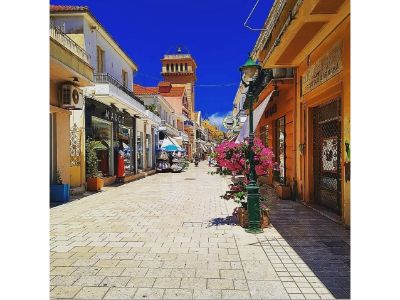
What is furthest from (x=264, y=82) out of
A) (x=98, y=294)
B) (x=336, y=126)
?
(x=98, y=294)

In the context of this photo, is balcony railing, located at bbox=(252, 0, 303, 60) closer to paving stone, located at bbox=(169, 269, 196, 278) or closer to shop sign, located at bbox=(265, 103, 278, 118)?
shop sign, located at bbox=(265, 103, 278, 118)

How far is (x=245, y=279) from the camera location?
4156 millimetres

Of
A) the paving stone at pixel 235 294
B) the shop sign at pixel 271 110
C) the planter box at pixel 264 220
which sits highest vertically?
the shop sign at pixel 271 110

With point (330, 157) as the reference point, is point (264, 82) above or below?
above

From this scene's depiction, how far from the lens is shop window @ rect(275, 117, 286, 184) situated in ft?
41.5

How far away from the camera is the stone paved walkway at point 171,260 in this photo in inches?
151

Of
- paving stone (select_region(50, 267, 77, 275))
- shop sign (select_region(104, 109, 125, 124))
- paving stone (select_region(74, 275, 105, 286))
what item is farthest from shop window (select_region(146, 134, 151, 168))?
paving stone (select_region(74, 275, 105, 286))

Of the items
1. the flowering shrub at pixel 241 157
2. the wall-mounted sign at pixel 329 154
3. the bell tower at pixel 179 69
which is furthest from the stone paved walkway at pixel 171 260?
the bell tower at pixel 179 69

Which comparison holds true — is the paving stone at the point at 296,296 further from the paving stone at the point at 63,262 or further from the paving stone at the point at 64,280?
the paving stone at the point at 63,262

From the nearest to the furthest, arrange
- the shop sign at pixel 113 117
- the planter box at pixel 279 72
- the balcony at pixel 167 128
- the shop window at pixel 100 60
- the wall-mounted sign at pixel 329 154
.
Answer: the wall-mounted sign at pixel 329 154 < the planter box at pixel 279 72 < the shop window at pixel 100 60 < the shop sign at pixel 113 117 < the balcony at pixel 167 128

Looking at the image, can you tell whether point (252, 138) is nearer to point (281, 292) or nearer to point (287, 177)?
point (281, 292)

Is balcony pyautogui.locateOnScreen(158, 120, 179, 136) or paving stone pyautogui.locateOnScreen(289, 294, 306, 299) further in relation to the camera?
balcony pyautogui.locateOnScreen(158, 120, 179, 136)

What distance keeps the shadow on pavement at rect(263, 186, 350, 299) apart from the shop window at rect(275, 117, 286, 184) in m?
3.77

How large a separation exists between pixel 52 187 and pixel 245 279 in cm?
819
